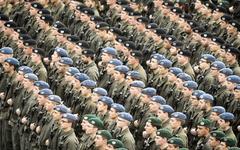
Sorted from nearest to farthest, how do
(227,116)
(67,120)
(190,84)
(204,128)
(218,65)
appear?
1. (67,120)
2. (204,128)
3. (227,116)
4. (190,84)
5. (218,65)

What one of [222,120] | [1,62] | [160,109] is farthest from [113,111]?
[1,62]

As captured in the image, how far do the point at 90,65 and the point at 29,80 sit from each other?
2.52m

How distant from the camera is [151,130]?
58.4 feet

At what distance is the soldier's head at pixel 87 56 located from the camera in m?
21.6

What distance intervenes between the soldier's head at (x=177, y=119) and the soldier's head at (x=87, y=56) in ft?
13.4

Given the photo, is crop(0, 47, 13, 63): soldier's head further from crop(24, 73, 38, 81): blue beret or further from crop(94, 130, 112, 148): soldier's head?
crop(94, 130, 112, 148): soldier's head

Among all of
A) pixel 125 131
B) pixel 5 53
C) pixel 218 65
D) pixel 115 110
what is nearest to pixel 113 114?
pixel 115 110

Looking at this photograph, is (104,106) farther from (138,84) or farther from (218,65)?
(218,65)

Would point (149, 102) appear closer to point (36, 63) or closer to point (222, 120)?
point (222, 120)

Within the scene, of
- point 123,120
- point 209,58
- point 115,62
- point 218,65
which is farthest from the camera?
point 209,58

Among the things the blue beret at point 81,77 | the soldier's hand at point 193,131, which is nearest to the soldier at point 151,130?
the soldier's hand at point 193,131

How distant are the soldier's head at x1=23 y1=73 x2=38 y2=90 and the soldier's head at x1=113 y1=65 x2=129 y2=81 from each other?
6.70ft

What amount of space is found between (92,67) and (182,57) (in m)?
2.34

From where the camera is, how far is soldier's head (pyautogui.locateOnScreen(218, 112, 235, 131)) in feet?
60.2
